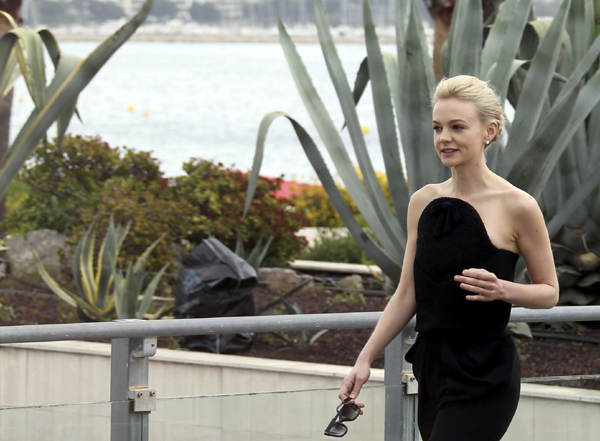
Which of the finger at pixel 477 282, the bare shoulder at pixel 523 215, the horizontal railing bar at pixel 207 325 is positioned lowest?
the horizontal railing bar at pixel 207 325

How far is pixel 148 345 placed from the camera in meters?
2.59

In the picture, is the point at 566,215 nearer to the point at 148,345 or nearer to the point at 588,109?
the point at 588,109

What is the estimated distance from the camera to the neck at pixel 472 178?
208cm

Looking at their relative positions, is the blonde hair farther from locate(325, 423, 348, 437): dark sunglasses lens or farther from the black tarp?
the black tarp

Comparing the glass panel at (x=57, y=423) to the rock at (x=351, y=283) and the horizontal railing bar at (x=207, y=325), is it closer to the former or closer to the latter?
the horizontal railing bar at (x=207, y=325)

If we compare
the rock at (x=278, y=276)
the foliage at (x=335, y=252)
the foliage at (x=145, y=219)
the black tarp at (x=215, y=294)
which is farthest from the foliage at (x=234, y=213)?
the black tarp at (x=215, y=294)

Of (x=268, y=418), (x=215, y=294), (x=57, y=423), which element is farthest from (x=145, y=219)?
(x=57, y=423)

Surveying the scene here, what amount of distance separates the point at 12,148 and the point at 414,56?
2.28 metres

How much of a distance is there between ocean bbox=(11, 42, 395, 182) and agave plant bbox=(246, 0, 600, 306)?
6.06 metres

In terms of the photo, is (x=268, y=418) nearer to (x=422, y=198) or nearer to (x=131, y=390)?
(x=131, y=390)

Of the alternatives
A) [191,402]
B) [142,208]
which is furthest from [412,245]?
[142,208]

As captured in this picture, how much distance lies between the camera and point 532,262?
2053mm

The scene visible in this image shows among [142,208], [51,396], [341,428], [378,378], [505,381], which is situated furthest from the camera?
[142,208]

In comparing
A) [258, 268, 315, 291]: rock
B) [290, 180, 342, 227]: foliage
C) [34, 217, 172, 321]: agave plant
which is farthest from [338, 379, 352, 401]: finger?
[290, 180, 342, 227]: foliage
